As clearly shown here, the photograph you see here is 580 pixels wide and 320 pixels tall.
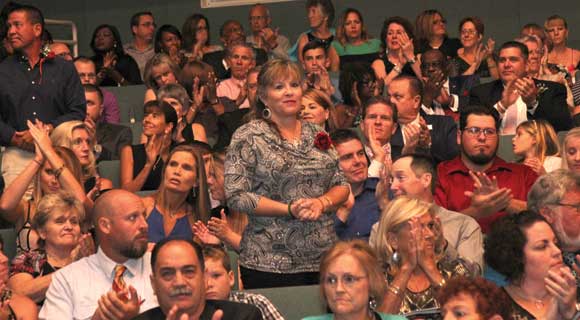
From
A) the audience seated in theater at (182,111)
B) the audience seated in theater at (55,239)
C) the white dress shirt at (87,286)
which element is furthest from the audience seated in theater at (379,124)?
the white dress shirt at (87,286)

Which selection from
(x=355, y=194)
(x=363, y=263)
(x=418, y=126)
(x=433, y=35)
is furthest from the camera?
(x=433, y=35)

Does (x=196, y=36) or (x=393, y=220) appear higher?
(x=196, y=36)

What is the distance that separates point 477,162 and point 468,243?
0.85m

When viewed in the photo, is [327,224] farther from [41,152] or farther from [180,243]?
[41,152]

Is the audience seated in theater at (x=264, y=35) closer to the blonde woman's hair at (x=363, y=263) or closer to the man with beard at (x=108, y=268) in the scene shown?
the man with beard at (x=108, y=268)

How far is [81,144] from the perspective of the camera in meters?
6.61

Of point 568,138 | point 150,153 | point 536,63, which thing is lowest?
point 150,153

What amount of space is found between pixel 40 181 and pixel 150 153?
86 centimetres

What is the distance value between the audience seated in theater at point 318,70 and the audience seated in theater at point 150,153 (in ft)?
4.10

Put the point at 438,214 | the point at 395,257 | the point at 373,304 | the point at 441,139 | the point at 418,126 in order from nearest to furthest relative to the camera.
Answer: the point at 373,304, the point at 395,257, the point at 438,214, the point at 418,126, the point at 441,139

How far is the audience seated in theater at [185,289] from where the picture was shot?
4.22 metres

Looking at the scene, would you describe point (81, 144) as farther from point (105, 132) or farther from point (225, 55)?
point (225, 55)

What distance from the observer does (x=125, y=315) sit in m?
4.29

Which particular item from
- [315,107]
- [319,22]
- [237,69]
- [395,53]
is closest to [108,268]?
[315,107]
